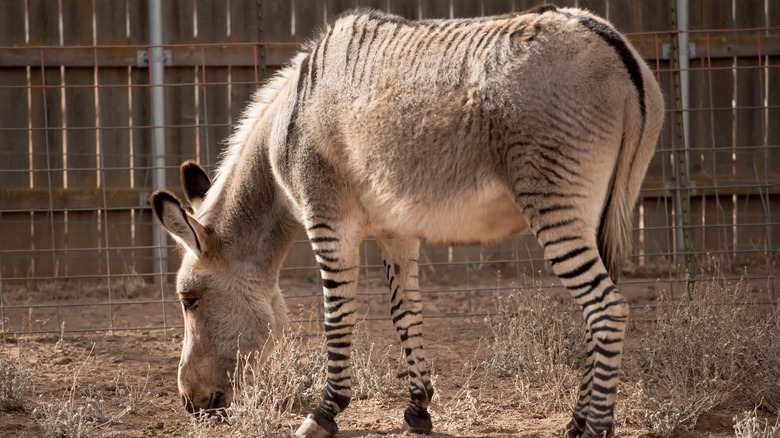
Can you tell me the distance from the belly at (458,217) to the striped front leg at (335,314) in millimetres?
325

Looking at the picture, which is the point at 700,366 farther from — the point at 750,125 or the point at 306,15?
the point at 306,15

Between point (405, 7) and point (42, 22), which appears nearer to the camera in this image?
point (42, 22)

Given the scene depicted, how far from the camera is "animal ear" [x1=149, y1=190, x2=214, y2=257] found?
16.7ft

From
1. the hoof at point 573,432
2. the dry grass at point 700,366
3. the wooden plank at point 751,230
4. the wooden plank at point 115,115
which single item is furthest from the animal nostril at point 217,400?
the wooden plank at point 751,230

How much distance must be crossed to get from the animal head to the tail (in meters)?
2.38

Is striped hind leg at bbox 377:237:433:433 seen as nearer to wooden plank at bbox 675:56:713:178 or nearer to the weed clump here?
the weed clump

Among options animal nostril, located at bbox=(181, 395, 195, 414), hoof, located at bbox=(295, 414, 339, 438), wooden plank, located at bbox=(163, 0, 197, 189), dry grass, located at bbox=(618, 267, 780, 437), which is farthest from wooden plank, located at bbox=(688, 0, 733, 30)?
animal nostril, located at bbox=(181, 395, 195, 414)

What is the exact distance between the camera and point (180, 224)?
5.24m

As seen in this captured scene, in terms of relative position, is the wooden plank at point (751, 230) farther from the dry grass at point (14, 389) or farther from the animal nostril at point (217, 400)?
the dry grass at point (14, 389)

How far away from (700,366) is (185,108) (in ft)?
23.8

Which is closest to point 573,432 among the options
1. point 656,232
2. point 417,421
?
point 417,421

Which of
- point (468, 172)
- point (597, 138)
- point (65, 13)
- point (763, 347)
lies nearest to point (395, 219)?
point (468, 172)

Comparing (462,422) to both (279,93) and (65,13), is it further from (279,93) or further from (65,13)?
(65,13)

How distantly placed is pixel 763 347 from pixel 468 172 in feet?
9.21
